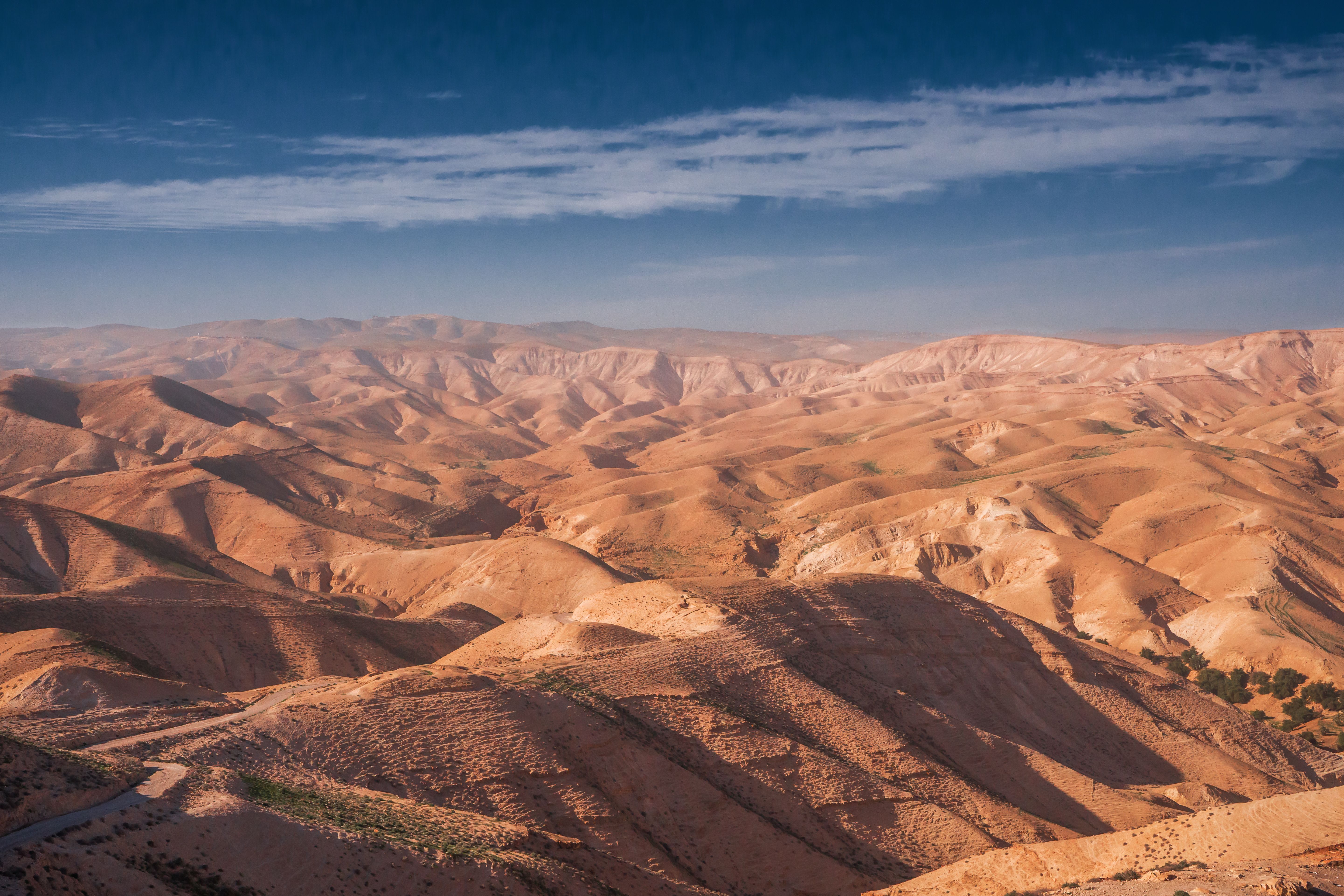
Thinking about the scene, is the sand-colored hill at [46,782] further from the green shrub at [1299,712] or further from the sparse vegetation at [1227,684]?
the green shrub at [1299,712]

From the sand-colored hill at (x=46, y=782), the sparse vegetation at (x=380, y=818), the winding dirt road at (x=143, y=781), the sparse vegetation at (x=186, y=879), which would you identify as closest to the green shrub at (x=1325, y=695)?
the sparse vegetation at (x=380, y=818)

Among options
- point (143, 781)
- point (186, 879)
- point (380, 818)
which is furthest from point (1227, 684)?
point (186, 879)

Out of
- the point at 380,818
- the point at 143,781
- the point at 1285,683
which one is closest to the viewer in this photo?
the point at 143,781

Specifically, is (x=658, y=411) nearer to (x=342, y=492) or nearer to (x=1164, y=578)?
(x=342, y=492)

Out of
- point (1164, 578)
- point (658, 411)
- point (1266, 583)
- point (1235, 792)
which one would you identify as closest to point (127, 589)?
point (1235, 792)

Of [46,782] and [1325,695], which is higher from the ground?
[46,782]

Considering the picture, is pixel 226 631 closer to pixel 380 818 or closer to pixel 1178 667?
pixel 380 818

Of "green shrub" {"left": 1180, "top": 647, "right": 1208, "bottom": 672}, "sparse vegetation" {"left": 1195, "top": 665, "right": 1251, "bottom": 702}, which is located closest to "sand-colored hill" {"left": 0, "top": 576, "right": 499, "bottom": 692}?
"sparse vegetation" {"left": 1195, "top": 665, "right": 1251, "bottom": 702}
